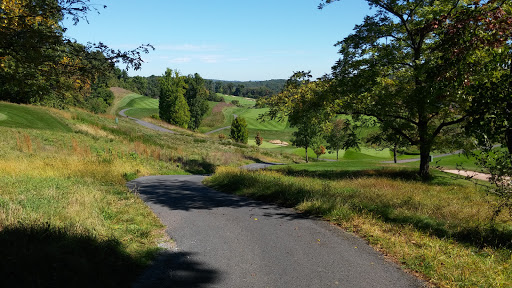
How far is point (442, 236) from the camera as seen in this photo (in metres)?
5.98

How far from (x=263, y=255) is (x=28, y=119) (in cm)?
2828

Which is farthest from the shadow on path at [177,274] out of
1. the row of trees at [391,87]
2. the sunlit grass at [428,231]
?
the row of trees at [391,87]

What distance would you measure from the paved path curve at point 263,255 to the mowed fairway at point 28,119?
2260 centimetres

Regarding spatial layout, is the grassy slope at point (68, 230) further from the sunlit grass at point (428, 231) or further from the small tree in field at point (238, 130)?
the small tree in field at point (238, 130)

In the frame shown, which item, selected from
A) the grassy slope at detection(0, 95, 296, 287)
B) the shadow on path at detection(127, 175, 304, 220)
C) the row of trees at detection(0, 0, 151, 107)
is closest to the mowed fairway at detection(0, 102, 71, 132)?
the grassy slope at detection(0, 95, 296, 287)

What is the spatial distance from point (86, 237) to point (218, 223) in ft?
8.54

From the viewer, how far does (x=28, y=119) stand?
2628cm

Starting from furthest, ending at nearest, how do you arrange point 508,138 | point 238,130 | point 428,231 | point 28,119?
point 238,130, point 28,119, point 508,138, point 428,231

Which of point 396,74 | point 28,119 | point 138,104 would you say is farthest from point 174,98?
point 396,74

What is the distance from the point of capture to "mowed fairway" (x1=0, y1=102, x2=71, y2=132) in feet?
79.8

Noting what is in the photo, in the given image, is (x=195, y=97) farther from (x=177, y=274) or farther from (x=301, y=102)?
(x=177, y=274)

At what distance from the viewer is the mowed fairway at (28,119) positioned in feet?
79.8

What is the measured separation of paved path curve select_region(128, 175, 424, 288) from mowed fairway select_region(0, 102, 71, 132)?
22.6 m

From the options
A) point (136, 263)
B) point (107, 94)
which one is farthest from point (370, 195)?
point (107, 94)
